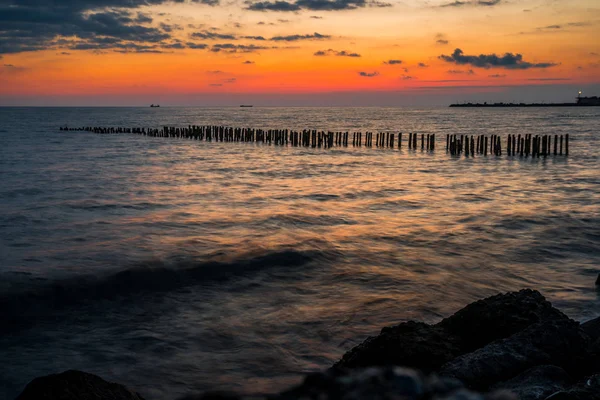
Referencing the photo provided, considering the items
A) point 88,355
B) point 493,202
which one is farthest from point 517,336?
point 493,202

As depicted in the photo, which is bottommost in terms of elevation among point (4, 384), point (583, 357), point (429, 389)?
point (4, 384)

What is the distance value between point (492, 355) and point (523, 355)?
Result: 0.27 meters

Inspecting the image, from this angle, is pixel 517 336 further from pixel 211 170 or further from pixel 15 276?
pixel 211 170

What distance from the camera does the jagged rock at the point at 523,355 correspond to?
159 inches

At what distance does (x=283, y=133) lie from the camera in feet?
141

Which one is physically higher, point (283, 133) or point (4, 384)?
point (283, 133)

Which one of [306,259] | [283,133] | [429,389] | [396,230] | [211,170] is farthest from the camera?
[283,133]

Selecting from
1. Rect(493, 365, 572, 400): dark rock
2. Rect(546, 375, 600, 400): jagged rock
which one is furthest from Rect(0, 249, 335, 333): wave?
Rect(546, 375, 600, 400): jagged rock

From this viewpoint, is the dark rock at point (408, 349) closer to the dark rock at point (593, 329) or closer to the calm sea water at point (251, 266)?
the calm sea water at point (251, 266)

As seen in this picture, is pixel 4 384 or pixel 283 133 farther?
pixel 283 133

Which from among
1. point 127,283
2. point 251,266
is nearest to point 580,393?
point 251,266

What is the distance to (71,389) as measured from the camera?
348 centimetres

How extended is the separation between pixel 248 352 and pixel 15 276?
5.13 metres

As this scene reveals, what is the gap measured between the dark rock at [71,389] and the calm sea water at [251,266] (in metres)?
1.67
